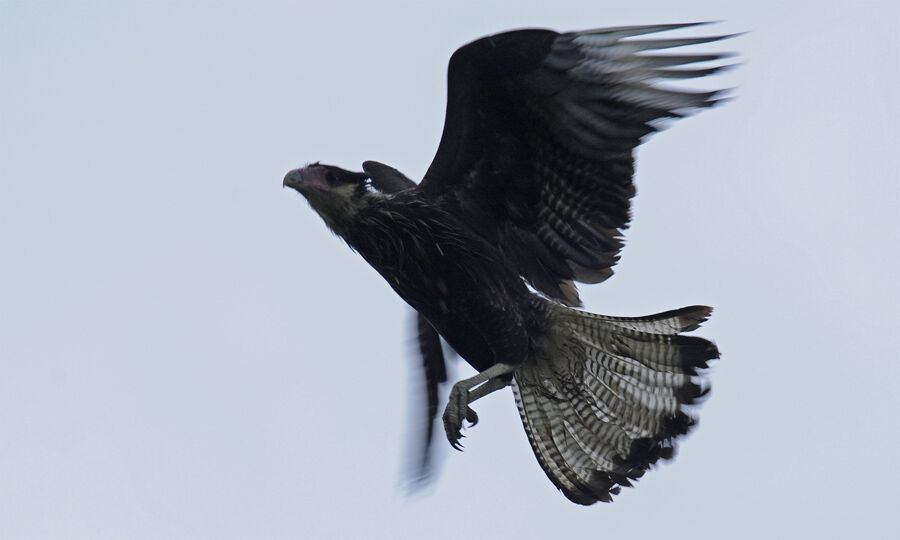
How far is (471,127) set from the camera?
6.07 m

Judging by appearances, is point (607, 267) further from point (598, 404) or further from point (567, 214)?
point (598, 404)

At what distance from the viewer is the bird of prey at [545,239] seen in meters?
5.68

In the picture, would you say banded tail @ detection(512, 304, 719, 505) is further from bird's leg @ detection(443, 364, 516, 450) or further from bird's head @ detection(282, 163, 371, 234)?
bird's head @ detection(282, 163, 371, 234)

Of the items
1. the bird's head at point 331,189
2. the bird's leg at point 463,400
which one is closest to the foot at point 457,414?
the bird's leg at point 463,400

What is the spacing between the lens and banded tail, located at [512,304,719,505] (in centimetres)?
655

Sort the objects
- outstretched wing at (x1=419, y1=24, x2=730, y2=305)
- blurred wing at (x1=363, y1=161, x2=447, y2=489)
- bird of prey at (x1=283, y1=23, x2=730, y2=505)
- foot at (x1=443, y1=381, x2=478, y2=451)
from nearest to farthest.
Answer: outstretched wing at (x1=419, y1=24, x2=730, y2=305) → bird of prey at (x1=283, y1=23, x2=730, y2=505) → foot at (x1=443, y1=381, x2=478, y2=451) → blurred wing at (x1=363, y1=161, x2=447, y2=489)

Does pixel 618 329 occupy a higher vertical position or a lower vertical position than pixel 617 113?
lower

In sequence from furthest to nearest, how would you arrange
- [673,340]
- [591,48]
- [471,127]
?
[673,340] < [471,127] < [591,48]

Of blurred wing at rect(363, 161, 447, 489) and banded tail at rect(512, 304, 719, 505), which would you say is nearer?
banded tail at rect(512, 304, 719, 505)

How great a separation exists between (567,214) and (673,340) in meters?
0.92

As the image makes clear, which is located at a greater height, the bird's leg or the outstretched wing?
the outstretched wing

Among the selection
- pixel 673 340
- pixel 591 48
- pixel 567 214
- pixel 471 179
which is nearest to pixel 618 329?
pixel 673 340

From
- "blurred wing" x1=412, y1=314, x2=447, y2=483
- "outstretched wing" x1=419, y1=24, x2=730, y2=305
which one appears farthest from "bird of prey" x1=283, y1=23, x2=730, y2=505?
"blurred wing" x1=412, y1=314, x2=447, y2=483

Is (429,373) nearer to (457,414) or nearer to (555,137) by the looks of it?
(457,414)
